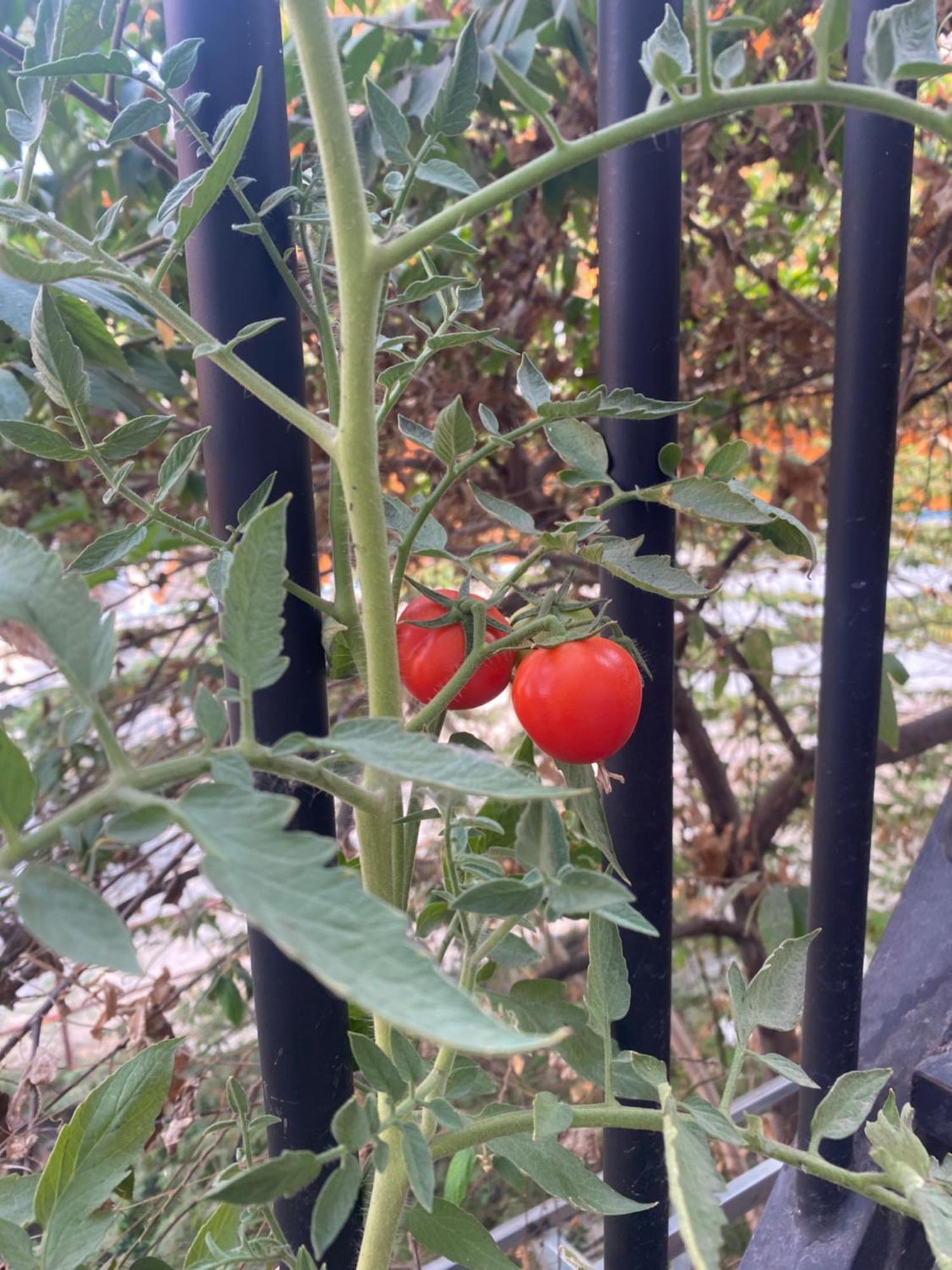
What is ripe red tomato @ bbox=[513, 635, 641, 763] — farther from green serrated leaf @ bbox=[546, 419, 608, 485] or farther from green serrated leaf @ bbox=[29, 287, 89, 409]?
green serrated leaf @ bbox=[29, 287, 89, 409]

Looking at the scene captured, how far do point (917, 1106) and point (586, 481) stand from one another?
0.43 meters

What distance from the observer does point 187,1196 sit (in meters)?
0.80

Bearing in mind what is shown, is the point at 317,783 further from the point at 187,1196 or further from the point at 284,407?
the point at 187,1196

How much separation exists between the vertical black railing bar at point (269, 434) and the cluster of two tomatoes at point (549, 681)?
5cm

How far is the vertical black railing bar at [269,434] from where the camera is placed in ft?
1.26

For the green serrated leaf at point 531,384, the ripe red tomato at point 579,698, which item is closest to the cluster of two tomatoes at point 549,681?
the ripe red tomato at point 579,698

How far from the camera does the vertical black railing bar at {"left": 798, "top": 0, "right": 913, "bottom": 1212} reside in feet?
1.55

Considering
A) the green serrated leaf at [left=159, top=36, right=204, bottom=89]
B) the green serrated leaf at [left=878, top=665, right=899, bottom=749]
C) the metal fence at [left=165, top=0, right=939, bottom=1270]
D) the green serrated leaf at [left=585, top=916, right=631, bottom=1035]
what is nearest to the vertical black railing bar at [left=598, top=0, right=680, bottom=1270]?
the metal fence at [left=165, top=0, right=939, bottom=1270]

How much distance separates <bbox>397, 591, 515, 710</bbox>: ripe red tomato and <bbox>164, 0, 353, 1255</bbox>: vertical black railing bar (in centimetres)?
4

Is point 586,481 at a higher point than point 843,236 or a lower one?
lower

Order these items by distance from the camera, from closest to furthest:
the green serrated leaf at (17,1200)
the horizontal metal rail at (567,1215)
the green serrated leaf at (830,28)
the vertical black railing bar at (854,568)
A: 1. the green serrated leaf at (830,28)
2. the green serrated leaf at (17,1200)
3. the vertical black railing bar at (854,568)
4. the horizontal metal rail at (567,1215)

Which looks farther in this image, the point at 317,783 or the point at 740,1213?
the point at 740,1213

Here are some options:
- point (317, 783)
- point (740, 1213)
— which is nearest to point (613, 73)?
point (317, 783)

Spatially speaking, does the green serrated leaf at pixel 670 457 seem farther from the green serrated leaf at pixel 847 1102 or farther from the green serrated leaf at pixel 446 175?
the green serrated leaf at pixel 847 1102
